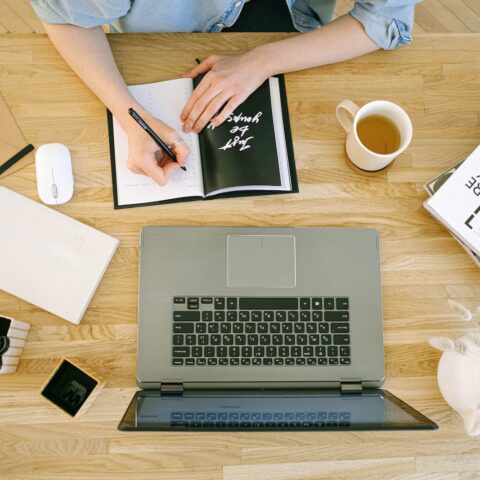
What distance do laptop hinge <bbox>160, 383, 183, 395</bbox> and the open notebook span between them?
322mm

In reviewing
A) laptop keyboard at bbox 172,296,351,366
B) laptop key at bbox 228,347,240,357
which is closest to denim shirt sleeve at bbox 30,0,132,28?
laptop keyboard at bbox 172,296,351,366

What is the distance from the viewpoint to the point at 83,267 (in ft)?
2.72

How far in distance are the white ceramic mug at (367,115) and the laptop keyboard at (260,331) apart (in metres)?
0.26

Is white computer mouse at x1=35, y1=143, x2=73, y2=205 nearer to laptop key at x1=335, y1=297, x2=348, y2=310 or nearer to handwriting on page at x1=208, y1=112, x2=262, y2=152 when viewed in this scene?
handwriting on page at x1=208, y1=112, x2=262, y2=152

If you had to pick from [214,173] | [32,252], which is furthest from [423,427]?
[32,252]

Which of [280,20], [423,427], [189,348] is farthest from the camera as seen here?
[280,20]

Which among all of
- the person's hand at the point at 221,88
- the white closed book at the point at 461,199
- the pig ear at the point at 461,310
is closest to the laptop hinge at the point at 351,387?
the pig ear at the point at 461,310

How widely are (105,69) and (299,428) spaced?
2.28 feet

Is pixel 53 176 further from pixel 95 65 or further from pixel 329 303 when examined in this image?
pixel 329 303

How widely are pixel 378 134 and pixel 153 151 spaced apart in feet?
1.33

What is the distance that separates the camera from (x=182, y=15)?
0.95 meters

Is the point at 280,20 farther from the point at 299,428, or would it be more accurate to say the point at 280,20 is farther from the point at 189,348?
the point at 299,428

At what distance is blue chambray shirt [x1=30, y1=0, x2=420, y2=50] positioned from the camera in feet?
2.70

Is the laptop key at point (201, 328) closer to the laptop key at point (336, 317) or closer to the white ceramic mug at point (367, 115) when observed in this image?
the laptop key at point (336, 317)
